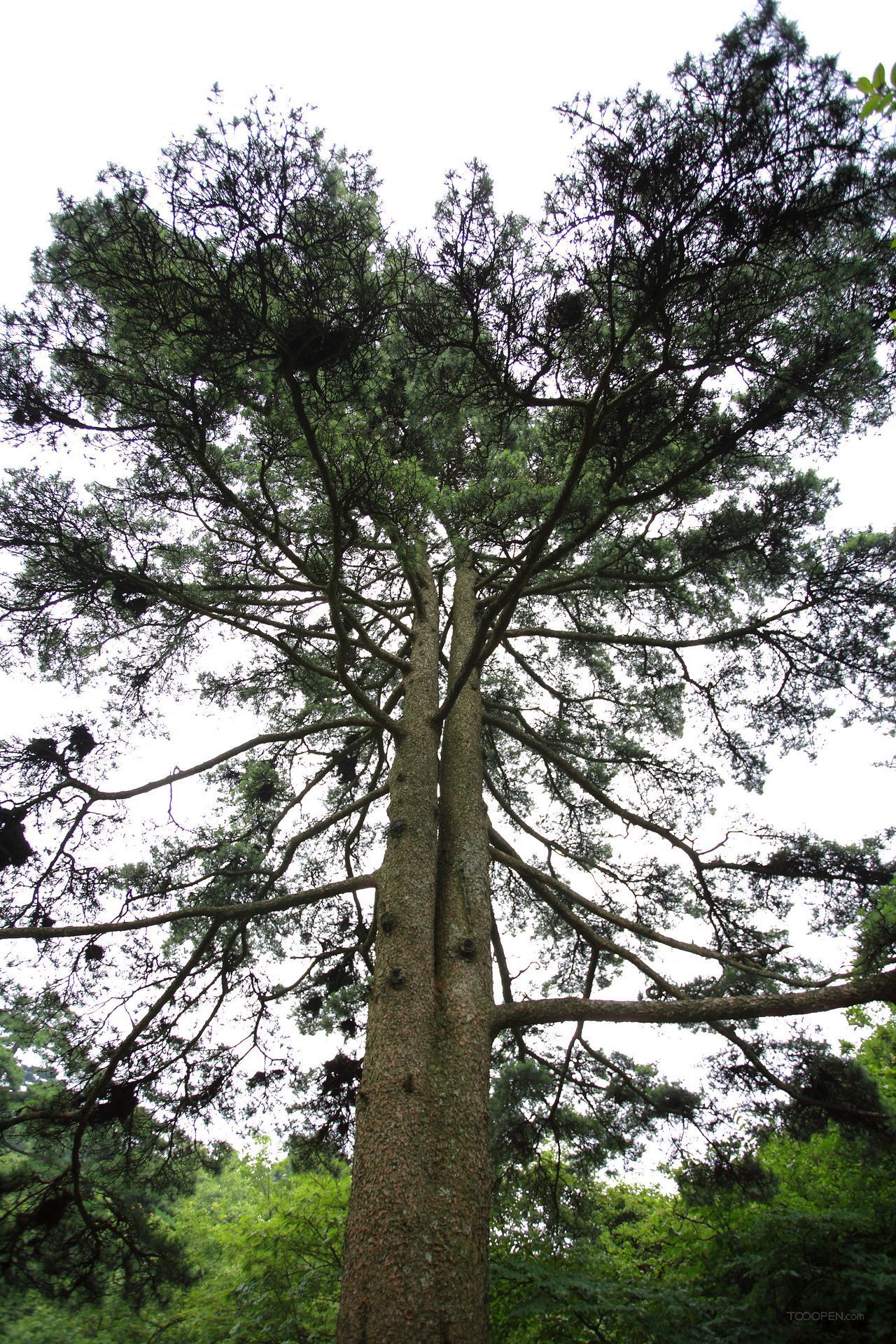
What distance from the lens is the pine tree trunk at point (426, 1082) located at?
2.13 meters

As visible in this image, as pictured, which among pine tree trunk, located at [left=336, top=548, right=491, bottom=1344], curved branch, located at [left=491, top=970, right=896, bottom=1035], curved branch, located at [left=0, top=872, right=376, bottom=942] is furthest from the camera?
curved branch, located at [left=0, top=872, right=376, bottom=942]

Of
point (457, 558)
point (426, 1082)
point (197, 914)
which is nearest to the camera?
point (426, 1082)

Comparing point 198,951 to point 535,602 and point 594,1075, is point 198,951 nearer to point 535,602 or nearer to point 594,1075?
point 594,1075

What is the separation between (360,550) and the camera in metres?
5.61

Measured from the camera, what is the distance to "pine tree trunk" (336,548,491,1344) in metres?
2.13

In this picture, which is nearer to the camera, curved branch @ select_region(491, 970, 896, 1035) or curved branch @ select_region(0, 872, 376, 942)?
curved branch @ select_region(491, 970, 896, 1035)

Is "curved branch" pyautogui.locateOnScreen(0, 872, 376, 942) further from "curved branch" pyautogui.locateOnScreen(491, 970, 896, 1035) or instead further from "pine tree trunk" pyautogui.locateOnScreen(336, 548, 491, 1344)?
"curved branch" pyautogui.locateOnScreen(491, 970, 896, 1035)

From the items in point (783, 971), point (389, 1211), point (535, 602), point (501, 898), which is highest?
point (535, 602)

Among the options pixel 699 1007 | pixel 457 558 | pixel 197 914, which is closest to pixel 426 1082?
pixel 699 1007

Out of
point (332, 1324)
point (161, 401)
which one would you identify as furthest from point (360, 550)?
point (332, 1324)

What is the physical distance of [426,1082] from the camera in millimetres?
2750

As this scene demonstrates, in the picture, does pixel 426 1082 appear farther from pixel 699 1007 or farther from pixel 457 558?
pixel 457 558

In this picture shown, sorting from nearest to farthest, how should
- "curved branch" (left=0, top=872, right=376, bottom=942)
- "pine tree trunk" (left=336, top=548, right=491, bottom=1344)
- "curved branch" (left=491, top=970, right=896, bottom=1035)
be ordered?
"pine tree trunk" (left=336, top=548, right=491, bottom=1344) < "curved branch" (left=491, top=970, right=896, bottom=1035) < "curved branch" (left=0, top=872, right=376, bottom=942)

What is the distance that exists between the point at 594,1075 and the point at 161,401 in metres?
5.49
